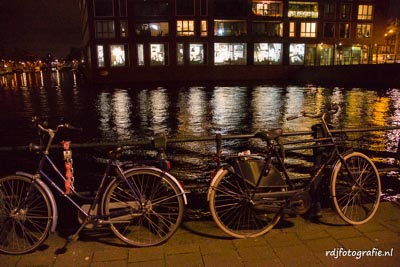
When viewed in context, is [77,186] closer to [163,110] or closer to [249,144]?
[249,144]

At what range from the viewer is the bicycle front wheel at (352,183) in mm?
4461

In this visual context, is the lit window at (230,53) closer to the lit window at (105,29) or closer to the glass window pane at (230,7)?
the glass window pane at (230,7)

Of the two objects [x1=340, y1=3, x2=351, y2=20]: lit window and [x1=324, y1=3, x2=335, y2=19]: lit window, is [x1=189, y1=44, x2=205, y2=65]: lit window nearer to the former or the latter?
[x1=324, y1=3, x2=335, y2=19]: lit window

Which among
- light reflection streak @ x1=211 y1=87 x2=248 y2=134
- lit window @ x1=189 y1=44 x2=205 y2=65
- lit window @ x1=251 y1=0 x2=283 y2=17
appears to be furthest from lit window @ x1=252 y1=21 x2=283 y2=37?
light reflection streak @ x1=211 y1=87 x2=248 y2=134

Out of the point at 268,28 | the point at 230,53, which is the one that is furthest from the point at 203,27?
the point at 268,28

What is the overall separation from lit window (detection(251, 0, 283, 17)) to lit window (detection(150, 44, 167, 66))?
1391 cm

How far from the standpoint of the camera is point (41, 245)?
417 centimetres

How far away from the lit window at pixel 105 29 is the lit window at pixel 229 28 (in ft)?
45.6

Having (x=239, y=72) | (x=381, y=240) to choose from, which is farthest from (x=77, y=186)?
(x=239, y=72)

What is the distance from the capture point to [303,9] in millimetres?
55438

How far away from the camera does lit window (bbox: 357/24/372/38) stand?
5819cm

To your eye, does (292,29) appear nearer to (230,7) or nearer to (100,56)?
(230,7)

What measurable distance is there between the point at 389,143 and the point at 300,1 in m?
48.5

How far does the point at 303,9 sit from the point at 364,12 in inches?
404
